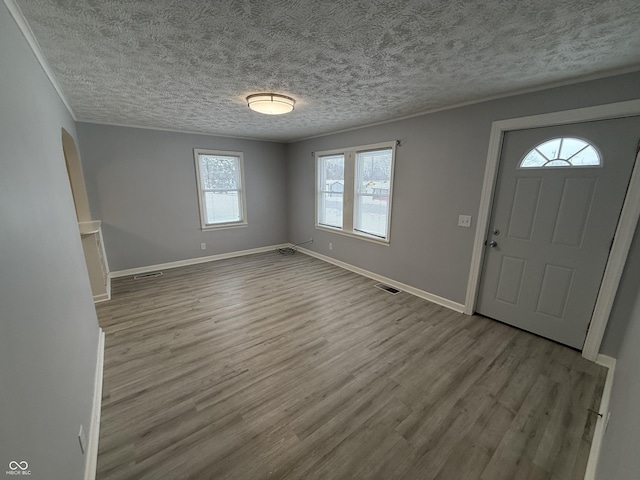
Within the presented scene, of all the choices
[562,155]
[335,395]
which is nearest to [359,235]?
[562,155]

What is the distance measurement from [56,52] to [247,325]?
2681 millimetres

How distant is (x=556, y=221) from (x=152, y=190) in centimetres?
551

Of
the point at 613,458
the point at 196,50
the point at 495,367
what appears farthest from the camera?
the point at 495,367

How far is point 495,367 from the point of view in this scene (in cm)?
216

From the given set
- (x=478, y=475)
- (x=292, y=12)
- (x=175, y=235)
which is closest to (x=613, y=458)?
(x=478, y=475)

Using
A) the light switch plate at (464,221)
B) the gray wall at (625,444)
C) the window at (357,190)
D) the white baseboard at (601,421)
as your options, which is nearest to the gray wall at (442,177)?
the light switch plate at (464,221)

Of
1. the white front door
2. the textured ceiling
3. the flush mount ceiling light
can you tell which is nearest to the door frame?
the white front door

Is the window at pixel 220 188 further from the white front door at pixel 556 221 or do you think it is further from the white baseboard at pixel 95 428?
the white front door at pixel 556 221

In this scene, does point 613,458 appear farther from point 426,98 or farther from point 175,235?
point 175,235

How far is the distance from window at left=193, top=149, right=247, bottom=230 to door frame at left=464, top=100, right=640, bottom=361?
4289 millimetres

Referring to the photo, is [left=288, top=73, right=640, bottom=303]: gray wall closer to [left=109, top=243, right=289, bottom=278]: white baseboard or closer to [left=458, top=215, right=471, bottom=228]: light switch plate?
[left=458, top=215, right=471, bottom=228]: light switch plate

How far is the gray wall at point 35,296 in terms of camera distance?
2.58 ft

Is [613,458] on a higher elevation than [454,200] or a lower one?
lower

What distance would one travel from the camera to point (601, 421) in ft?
5.37
